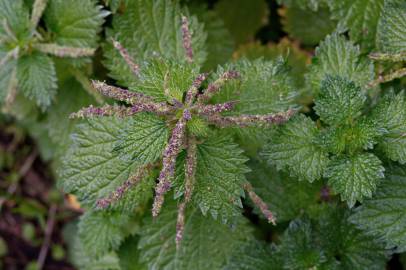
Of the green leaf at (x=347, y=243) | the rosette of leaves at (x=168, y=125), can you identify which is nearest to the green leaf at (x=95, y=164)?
the rosette of leaves at (x=168, y=125)

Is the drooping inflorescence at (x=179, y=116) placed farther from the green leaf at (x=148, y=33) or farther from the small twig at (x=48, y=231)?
the small twig at (x=48, y=231)

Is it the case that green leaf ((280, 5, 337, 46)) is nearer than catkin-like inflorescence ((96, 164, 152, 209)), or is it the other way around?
catkin-like inflorescence ((96, 164, 152, 209))

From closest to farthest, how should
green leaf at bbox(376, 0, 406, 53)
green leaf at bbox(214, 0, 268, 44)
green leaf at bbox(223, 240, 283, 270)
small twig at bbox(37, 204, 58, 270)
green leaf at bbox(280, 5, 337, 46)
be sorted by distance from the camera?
green leaf at bbox(376, 0, 406, 53) < green leaf at bbox(223, 240, 283, 270) < green leaf at bbox(280, 5, 337, 46) < green leaf at bbox(214, 0, 268, 44) < small twig at bbox(37, 204, 58, 270)

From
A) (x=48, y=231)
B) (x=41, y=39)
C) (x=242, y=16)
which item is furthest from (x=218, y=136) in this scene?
(x=48, y=231)

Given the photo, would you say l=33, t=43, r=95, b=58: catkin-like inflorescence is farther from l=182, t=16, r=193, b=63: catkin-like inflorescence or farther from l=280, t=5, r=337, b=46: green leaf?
l=280, t=5, r=337, b=46: green leaf

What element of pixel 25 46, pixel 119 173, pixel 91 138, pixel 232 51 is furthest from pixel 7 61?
pixel 232 51

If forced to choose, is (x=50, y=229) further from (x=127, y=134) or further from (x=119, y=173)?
(x=127, y=134)

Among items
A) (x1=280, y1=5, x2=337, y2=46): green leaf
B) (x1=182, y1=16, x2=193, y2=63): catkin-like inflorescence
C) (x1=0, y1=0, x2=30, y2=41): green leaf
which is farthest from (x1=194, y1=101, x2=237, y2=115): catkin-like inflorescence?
(x1=280, y1=5, x2=337, y2=46): green leaf

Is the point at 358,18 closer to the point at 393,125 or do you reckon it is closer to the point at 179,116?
the point at 393,125
